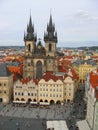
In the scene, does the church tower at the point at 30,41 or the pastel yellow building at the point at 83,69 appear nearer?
the church tower at the point at 30,41

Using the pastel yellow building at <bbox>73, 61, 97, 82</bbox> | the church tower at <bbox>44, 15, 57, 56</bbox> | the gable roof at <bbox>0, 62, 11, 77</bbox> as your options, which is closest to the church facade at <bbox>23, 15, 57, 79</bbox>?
the church tower at <bbox>44, 15, 57, 56</bbox>

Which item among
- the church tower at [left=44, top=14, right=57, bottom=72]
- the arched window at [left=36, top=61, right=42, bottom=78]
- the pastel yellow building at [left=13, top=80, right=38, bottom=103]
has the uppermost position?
the church tower at [left=44, top=14, right=57, bottom=72]

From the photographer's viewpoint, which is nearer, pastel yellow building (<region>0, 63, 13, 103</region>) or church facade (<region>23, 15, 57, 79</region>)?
pastel yellow building (<region>0, 63, 13, 103</region>)

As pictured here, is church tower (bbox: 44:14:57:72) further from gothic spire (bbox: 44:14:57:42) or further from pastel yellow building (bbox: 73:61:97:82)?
pastel yellow building (bbox: 73:61:97:82)

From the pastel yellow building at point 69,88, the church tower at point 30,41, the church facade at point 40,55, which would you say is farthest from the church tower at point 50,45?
the pastel yellow building at point 69,88

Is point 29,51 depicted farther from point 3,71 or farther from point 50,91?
point 50,91

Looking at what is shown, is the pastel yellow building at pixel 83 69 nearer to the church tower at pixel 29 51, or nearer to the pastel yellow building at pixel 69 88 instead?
the church tower at pixel 29 51

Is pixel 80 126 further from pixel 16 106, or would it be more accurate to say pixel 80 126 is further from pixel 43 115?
pixel 16 106

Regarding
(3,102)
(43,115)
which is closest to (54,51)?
(3,102)
